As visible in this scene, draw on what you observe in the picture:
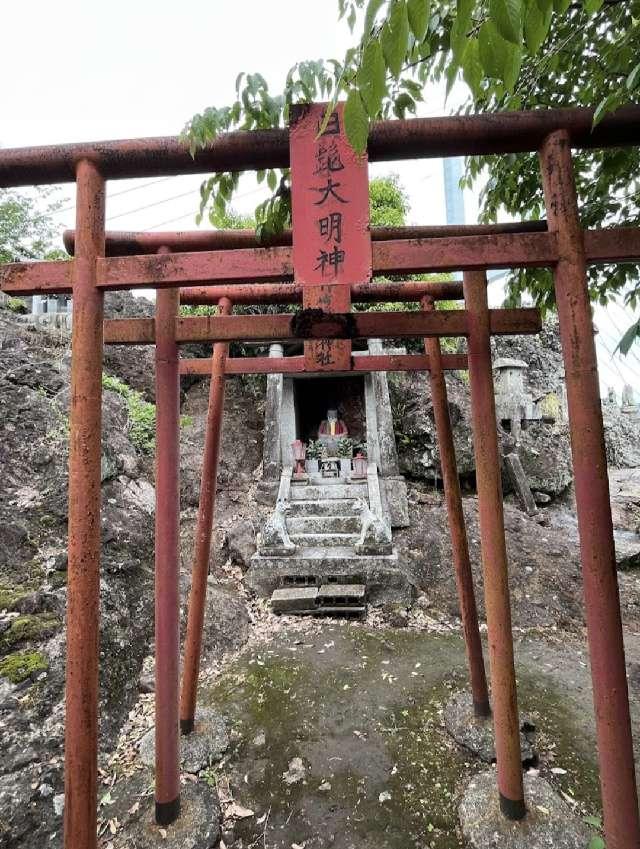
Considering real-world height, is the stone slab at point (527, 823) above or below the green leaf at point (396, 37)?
below

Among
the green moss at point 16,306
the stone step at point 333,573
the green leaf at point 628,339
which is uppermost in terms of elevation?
the green moss at point 16,306

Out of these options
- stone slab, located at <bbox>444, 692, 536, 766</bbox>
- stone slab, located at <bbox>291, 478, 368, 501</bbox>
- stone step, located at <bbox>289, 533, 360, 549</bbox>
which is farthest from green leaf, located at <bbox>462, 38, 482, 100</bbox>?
stone slab, located at <bbox>291, 478, 368, 501</bbox>

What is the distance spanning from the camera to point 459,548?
4.06 meters

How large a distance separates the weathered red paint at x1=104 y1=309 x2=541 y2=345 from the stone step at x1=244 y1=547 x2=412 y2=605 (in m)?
4.36

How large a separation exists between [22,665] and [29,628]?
0.40m

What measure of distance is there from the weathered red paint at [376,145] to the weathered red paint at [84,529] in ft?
0.44

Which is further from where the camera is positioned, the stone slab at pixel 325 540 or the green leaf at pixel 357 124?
the stone slab at pixel 325 540

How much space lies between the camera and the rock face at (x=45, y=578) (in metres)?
3.14

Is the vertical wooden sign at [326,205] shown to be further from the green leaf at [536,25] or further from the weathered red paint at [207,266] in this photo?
the green leaf at [536,25]

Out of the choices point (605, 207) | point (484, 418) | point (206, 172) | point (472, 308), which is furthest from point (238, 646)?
point (605, 207)

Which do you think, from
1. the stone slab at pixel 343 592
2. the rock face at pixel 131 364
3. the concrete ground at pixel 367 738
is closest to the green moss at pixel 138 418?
the rock face at pixel 131 364

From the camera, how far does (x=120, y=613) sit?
494cm

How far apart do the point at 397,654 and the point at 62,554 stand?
3929mm

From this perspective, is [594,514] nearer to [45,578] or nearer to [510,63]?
[510,63]
